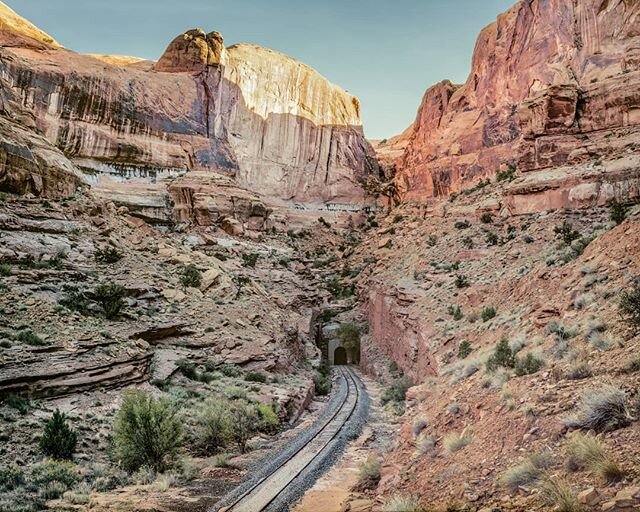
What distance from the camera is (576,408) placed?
621 centimetres

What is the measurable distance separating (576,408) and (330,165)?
66660 millimetres

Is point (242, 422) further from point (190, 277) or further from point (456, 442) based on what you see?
point (190, 277)

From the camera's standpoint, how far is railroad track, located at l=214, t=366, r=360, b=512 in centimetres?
955

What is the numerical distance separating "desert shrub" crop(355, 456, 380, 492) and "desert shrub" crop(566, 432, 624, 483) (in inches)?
183

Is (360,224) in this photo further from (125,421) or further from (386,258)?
(125,421)

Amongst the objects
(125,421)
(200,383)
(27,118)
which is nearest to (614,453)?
(125,421)

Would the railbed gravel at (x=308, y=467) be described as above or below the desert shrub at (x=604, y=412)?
below

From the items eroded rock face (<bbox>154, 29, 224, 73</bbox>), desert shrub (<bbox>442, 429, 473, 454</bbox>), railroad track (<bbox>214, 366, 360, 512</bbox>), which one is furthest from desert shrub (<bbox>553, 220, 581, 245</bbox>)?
eroded rock face (<bbox>154, 29, 224, 73</bbox>)

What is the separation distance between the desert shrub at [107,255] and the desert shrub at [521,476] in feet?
78.2

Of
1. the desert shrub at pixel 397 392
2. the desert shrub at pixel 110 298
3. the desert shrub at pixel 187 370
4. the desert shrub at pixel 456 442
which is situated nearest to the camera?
the desert shrub at pixel 456 442

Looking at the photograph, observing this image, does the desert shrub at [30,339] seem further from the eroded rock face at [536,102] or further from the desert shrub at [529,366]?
the eroded rock face at [536,102]

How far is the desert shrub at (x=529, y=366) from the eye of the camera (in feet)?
28.9

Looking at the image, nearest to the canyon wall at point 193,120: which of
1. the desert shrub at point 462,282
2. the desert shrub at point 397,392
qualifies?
the desert shrub at point 462,282

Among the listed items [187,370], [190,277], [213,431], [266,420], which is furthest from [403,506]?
[190,277]
